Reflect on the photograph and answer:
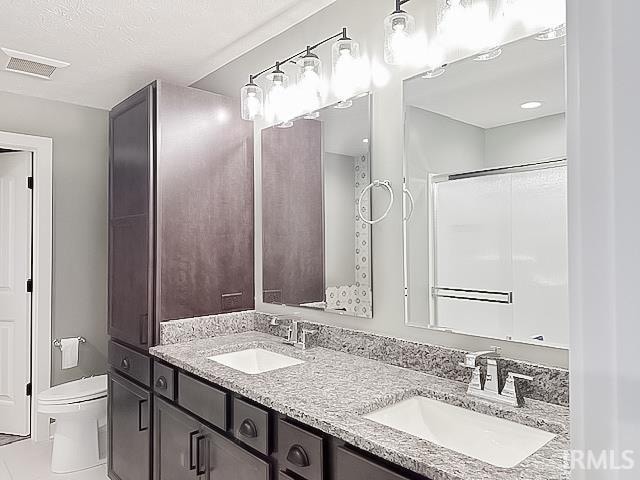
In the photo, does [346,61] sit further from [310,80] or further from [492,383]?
[492,383]

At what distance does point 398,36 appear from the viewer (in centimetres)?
174

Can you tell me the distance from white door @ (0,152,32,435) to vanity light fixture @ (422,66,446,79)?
3045mm

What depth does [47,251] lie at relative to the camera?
137 inches

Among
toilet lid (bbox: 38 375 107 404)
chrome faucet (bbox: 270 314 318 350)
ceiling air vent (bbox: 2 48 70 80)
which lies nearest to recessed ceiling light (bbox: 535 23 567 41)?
chrome faucet (bbox: 270 314 318 350)

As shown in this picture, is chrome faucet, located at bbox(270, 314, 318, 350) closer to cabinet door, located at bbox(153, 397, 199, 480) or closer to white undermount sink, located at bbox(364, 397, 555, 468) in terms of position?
cabinet door, located at bbox(153, 397, 199, 480)

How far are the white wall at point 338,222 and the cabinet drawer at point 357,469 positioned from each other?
951 millimetres

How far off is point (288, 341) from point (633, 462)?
1.90m

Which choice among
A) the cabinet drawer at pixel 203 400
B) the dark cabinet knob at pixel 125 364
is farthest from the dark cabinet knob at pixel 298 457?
the dark cabinet knob at pixel 125 364

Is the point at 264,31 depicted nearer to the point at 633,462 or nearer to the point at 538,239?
the point at 538,239

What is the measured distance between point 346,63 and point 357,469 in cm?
154

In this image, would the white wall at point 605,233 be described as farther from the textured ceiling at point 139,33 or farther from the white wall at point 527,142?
the textured ceiling at point 139,33

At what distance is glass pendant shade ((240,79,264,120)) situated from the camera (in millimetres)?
2402

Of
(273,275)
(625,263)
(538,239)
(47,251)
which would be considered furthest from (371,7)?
(47,251)

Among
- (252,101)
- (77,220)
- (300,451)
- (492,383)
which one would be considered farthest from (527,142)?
(77,220)
